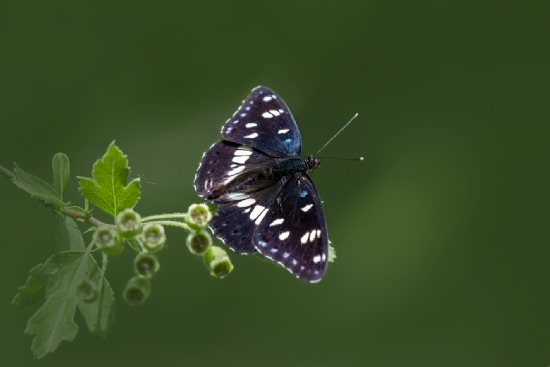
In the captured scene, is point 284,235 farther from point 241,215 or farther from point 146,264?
point 146,264

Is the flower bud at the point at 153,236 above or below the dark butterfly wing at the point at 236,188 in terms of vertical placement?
below

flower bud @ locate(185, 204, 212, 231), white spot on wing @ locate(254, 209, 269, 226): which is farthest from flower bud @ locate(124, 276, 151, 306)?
white spot on wing @ locate(254, 209, 269, 226)

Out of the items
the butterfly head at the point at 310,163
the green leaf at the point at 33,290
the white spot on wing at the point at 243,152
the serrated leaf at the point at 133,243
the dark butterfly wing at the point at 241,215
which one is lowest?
the green leaf at the point at 33,290

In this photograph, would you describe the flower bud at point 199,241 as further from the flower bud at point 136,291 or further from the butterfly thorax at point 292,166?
the butterfly thorax at point 292,166

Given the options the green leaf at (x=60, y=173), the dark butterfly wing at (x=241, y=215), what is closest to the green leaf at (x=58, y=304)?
the green leaf at (x=60, y=173)

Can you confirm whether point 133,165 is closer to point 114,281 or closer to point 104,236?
point 114,281

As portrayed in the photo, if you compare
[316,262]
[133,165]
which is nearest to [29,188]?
[316,262]

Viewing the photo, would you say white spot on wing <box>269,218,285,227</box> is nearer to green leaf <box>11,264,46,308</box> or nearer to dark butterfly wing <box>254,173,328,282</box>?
dark butterfly wing <box>254,173,328,282</box>

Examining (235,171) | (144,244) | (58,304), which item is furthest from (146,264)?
(235,171)
